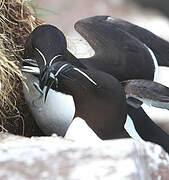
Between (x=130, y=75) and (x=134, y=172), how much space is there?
1.86 meters

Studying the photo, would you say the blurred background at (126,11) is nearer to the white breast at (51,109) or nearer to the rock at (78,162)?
the white breast at (51,109)

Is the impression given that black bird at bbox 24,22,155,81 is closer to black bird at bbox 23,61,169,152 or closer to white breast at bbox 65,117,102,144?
black bird at bbox 23,61,169,152

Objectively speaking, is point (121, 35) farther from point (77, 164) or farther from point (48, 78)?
point (77, 164)

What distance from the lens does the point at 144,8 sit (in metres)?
10.6

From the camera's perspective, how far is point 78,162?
2641 mm

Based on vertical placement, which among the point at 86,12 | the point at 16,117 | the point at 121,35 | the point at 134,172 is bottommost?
the point at 86,12

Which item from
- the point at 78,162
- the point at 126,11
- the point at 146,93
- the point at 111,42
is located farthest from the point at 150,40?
the point at 126,11

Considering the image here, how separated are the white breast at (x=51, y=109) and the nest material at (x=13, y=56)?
0.08 metres

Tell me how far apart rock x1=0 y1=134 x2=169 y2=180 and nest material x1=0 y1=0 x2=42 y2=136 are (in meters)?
1.03

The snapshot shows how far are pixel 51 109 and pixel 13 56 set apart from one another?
0.40 meters

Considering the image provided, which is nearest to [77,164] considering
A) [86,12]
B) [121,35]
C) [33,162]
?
[33,162]

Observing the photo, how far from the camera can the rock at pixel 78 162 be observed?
2592 mm

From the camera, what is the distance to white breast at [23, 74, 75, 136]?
3.81 m

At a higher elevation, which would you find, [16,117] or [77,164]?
[77,164]
